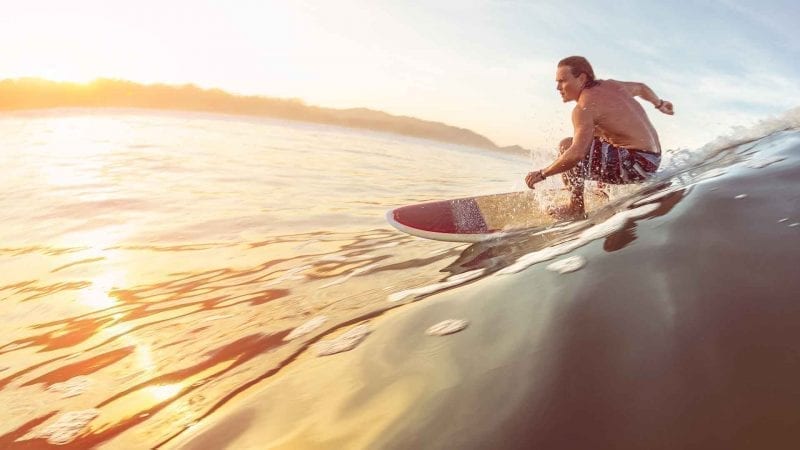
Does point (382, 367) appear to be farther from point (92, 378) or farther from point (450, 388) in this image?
point (92, 378)

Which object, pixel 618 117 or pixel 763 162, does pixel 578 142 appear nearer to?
pixel 618 117

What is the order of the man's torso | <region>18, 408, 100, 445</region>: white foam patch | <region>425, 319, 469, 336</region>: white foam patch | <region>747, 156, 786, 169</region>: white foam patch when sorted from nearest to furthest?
<region>425, 319, 469, 336</region>: white foam patch → <region>18, 408, 100, 445</region>: white foam patch → <region>747, 156, 786, 169</region>: white foam patch → the man's torso

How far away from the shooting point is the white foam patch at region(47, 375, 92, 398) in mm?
2363

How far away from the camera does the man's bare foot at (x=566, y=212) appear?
4676 mm

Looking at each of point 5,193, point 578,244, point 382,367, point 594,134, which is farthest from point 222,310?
point 5,193

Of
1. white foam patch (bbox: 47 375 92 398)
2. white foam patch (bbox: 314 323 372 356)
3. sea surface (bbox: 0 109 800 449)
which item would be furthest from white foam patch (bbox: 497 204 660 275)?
white foam patch (bbox: 47 375 92 398)

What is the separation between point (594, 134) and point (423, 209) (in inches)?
77.6

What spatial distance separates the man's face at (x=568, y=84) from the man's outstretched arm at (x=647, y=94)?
559 millimetres

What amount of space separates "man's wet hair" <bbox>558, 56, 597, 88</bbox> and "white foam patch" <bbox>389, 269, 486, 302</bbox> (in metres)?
2.69

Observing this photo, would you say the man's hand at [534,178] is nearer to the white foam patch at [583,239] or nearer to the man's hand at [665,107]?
the white foam patch at [583,239]

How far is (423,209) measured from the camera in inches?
219

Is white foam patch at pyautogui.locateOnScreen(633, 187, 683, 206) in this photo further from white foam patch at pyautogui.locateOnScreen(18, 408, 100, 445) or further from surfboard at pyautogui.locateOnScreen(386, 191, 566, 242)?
white foam patch at pyautogui.locateOnScreen(18, 408, 100, 445)

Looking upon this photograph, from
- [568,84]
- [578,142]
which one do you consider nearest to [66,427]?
[578,142]

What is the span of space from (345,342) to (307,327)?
1.80 feet
